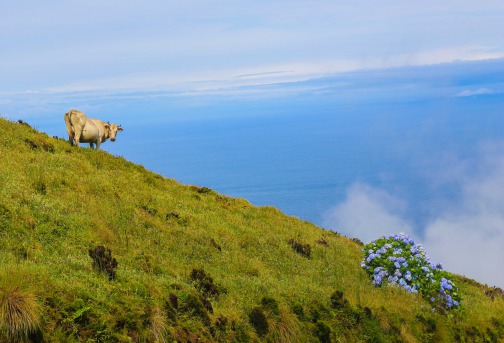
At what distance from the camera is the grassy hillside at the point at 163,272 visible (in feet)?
32.9

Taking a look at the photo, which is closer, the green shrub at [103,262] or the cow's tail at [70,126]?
A: the green shrub at [103,262]

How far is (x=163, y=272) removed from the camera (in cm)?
1439

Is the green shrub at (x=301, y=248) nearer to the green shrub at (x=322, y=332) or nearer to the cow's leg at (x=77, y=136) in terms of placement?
the green shrub at (x=322, y=332)

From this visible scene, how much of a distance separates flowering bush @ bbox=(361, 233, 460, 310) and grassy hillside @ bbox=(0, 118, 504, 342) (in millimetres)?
543

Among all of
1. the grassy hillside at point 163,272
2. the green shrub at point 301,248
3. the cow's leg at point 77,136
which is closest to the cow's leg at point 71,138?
the cow's leg at point 77,136

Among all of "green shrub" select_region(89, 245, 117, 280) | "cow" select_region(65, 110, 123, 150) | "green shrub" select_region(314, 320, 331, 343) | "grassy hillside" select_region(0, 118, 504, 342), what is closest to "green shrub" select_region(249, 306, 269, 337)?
"grassy hillside" select_region(0, 118, 504, 342)

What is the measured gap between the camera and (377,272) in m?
19.8

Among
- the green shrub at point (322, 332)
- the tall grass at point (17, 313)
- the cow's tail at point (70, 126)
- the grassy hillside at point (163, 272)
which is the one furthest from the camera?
the cow's tail at point (70, 126)

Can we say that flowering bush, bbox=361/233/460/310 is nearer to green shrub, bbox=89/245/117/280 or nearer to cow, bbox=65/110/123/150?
→ green shrub, bbox=89/245/117/280

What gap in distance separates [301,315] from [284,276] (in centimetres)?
407

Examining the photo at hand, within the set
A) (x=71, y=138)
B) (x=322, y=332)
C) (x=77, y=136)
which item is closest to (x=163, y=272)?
(x=322, y=332)

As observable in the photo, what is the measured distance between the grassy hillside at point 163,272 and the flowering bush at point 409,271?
54 cm

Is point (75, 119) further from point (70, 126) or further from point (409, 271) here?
point (409, 271)

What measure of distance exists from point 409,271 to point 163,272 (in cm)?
897
